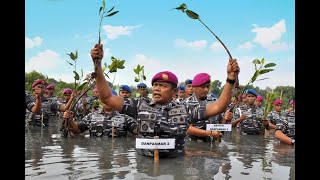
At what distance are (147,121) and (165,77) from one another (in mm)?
755

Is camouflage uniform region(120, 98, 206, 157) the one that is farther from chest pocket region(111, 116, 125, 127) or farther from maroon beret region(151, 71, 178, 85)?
chest pocket region(111, 116, 125, 127)

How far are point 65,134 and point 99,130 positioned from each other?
93cm

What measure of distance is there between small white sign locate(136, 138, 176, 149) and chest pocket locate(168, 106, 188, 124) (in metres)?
0.45

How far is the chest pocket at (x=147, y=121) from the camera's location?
227 inches

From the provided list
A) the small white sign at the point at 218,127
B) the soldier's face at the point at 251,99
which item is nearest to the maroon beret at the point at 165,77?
the small white sign at the point at 218,127

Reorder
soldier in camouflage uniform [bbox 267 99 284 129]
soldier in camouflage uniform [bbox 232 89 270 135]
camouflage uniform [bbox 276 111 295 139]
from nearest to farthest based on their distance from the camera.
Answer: camouflage uniform [bbox 276 111 295 139], soldier in camouflage uniform [bbox 267 99 284 129], soldier in camouflage uniform [bbox 232 89 270 135]

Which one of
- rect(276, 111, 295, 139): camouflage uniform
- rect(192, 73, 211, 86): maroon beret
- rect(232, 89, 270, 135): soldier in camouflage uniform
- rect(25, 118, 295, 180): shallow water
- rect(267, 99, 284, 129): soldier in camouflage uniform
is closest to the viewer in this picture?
rect(25, 118, 295, 180): shallow water

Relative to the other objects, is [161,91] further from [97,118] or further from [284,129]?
[284,129]

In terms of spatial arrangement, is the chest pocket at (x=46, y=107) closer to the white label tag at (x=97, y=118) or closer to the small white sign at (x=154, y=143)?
the white label tag at (x=97, y=118)

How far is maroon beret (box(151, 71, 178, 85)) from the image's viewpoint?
576cm

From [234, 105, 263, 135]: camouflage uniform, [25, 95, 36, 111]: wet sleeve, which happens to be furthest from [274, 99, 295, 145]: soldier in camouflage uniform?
[25, 95, 36, 111]: wet sleeve

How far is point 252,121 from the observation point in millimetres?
12633
